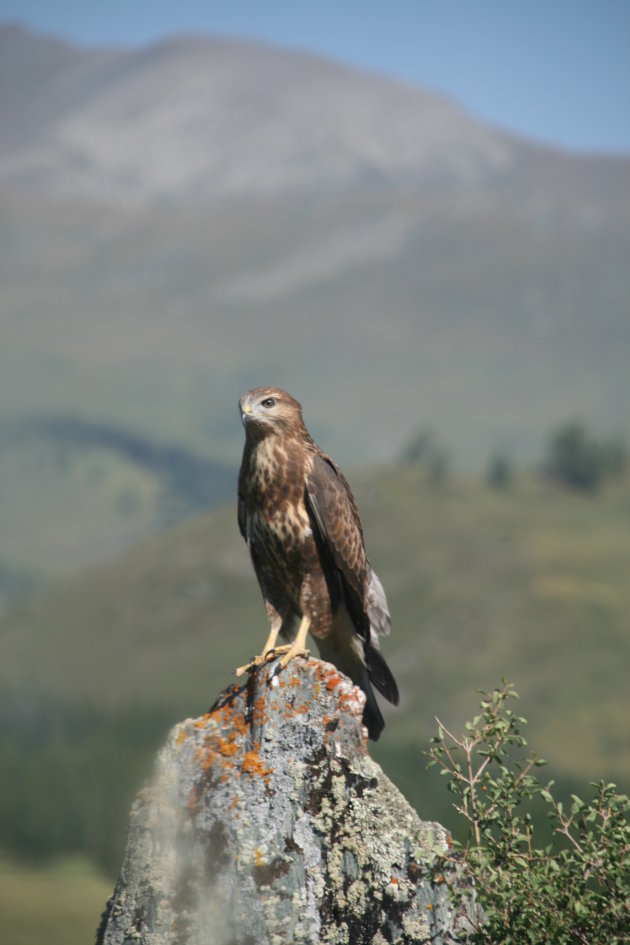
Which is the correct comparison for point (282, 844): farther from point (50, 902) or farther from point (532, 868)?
point (50, 902)

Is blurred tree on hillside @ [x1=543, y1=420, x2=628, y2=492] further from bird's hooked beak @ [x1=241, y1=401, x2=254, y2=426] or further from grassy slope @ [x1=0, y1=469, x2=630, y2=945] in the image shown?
bird's hooked beak @ [x1=241, y1=401, x2=254, y2=426]

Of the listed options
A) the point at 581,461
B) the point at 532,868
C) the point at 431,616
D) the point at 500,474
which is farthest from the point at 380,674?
the point at 581,461

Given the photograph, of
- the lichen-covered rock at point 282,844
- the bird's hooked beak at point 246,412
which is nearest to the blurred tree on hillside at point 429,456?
the bird's hooked beak at point 246,412

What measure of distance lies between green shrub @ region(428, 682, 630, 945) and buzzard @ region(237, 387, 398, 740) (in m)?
1.30

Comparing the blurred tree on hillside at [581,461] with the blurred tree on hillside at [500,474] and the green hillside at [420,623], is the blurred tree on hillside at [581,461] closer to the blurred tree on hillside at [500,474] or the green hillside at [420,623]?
the green hillside at [420,623]

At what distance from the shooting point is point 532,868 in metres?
5.77

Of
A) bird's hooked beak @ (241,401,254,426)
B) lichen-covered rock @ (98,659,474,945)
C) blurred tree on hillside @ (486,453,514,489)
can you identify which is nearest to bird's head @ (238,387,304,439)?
bird's hooked beak @ (241,401,254,426)

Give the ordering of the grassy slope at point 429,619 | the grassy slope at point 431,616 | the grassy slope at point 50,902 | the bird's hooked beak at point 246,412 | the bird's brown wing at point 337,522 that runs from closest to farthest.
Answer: the bird's hooked beak at point 246,412 < the bird's brown wing at point 337,522 < the grassy slope at point 50,902 < the grassy slope at point 429,619 < the grassy slope at point 431,616

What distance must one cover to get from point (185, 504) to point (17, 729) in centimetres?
11303

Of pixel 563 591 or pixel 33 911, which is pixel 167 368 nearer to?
pixel 563 591

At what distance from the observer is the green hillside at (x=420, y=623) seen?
47.0m

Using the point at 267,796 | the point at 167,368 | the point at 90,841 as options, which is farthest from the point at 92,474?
the point at 267,796

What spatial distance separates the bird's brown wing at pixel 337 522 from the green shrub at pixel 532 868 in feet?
5.35

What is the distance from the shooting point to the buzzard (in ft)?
23.9
